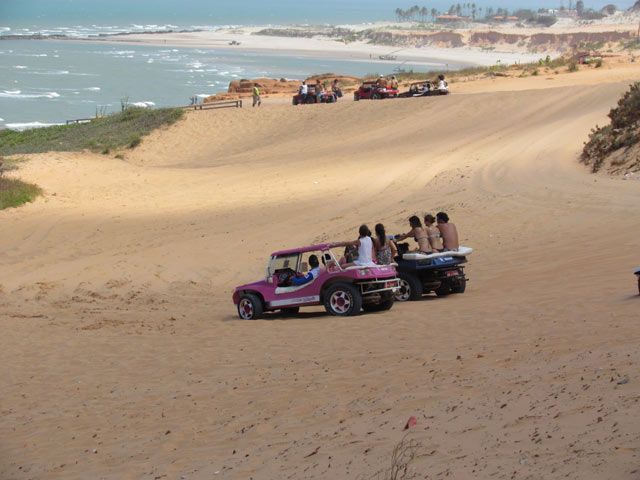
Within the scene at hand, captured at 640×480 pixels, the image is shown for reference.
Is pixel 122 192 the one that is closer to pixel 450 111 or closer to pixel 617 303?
pixel 450 111

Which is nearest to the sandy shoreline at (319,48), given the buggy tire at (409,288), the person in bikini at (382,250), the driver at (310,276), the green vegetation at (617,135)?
the green vegetation at (617,135)

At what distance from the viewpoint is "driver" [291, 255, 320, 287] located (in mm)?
16141

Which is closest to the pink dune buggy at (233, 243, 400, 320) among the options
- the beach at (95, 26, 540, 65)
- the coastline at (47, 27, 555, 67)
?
the coastline at (47, 27, 555, 67)

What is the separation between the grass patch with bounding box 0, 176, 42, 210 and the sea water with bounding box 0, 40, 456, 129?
113 feet

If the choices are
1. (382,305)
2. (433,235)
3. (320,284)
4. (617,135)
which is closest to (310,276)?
(320,284)

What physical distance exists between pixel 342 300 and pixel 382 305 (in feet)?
1.97

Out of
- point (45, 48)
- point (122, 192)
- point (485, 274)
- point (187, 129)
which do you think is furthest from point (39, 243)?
point (45, 48)

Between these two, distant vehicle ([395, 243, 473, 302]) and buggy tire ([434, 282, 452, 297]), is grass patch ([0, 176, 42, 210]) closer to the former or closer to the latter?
distant vehicle ([395, 243, 473, 302])

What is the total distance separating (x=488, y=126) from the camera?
41688 millimetres

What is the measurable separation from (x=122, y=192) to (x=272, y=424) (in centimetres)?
2490

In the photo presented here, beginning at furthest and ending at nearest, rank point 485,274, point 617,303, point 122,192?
1. point 122,192
2. point 485,274
3. point 617,303

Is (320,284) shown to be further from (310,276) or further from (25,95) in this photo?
(25,95)

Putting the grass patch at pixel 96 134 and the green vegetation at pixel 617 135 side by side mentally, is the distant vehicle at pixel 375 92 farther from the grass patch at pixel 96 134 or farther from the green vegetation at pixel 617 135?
the green vegetation at pixel 617 135

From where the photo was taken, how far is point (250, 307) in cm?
1694
